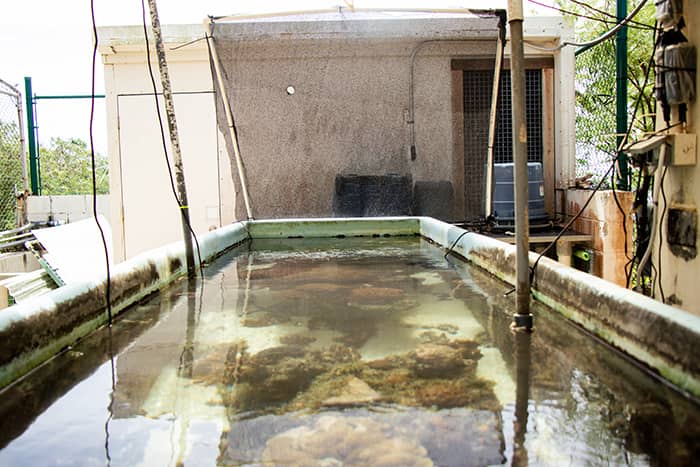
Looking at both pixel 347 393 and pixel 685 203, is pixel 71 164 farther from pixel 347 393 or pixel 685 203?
pixel 347 393

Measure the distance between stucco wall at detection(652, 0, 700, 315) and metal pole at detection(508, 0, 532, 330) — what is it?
122 cm

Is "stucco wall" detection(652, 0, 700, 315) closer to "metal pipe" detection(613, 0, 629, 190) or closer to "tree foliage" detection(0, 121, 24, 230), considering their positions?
"metal pipe" detection(613, 0, 629, 190)

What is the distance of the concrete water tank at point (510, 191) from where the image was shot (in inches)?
269

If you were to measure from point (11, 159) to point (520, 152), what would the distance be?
23.3ft

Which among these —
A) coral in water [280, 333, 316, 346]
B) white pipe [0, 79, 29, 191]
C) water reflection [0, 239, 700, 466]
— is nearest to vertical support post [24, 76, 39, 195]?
white pipe [0, 79, 29, 191]

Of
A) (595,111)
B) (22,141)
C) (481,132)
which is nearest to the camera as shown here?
(595,111)

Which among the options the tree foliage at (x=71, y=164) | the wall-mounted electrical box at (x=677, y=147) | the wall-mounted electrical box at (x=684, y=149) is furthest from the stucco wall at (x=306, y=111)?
the tree foliage at (x=71, y=164)

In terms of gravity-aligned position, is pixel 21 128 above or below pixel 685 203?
above

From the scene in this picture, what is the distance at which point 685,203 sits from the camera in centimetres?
296

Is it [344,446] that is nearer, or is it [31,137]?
[344,446]

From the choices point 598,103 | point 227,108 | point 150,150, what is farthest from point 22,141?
point 598,103

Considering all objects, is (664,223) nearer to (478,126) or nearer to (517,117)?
(517,117)

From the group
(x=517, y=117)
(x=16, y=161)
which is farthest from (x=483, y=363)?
(x=16, y=161)

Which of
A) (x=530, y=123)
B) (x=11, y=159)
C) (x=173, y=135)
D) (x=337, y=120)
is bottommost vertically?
(x=173, y=135)
